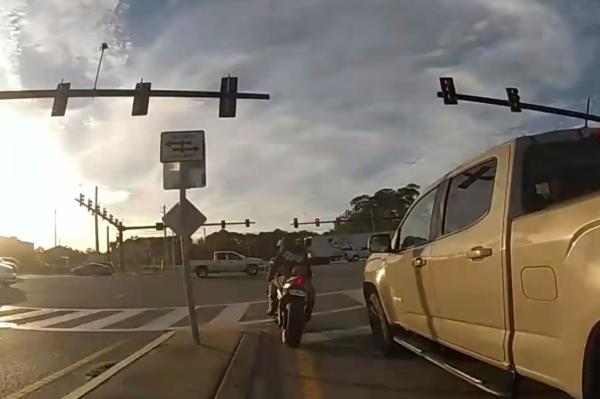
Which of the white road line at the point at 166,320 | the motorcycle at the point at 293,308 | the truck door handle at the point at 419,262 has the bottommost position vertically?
the white road line at the point at 166,320

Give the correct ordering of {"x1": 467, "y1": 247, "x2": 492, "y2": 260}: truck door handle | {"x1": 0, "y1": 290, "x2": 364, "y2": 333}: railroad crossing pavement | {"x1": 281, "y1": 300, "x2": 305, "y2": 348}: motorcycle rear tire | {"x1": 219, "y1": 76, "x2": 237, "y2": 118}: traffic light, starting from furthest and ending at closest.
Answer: {"x1": 219, "y1": 76, "x2": 237, "y2": 118}: traffic light < {"x1": 0, "y1": 290, "x2": 364, "y2": 333}: railroad crossing pavement < {"x1": 281, "y1": 300, "x2": 305, "y2": 348}: motorcycle rear tire < {"x1": 467, "y1": 247, "x2": 492, "y2": 260}: truck door handle

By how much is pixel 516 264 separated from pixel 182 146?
724cm

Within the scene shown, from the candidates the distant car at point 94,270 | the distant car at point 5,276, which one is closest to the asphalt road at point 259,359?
the distant car at point 5,276

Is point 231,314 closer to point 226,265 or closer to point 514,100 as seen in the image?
point 514,100

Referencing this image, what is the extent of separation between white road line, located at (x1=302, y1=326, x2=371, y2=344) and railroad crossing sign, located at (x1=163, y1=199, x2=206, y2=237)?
2471 mm

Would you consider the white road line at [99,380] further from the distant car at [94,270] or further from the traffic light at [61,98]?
the distant car at [94,270]

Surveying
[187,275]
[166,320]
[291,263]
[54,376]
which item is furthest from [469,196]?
[166,320]

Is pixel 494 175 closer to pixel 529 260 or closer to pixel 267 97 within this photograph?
pixel 529 260

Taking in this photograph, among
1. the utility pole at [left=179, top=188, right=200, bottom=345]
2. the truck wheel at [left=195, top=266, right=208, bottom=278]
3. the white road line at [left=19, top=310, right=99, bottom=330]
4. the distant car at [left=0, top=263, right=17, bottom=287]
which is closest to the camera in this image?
the utility pole at [left=179, top=188, right=200, bottom=345]

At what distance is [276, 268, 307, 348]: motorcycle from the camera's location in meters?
10.2

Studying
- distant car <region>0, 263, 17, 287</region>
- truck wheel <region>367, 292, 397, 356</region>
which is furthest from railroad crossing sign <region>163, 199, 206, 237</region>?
distant car <region>0, 263, 17, 287</region>

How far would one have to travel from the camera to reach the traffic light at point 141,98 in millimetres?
16531

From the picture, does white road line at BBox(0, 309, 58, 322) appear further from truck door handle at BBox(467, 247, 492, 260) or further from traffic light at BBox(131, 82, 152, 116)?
truck door handle at BBox(467, 247, 492, 260)

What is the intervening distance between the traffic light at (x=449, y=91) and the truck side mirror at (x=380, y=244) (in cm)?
1386
